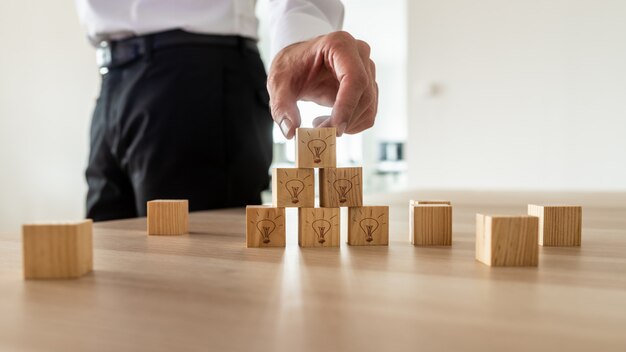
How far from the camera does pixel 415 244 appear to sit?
0.74m

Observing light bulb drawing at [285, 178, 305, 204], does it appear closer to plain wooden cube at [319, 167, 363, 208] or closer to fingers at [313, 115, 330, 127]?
plain wooden cube at [319, 167, 363, 208]

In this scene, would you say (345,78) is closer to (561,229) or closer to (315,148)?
(315,148)

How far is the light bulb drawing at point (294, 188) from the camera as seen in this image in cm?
75

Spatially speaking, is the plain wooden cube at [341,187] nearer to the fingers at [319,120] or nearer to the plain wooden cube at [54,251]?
the fingers at [319,120]

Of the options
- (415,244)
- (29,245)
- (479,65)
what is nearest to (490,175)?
(479,65)

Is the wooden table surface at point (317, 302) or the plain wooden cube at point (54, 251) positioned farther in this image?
the plain wooden cube at point (54, 251)

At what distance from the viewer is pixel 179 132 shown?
1.38m

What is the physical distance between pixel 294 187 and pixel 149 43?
2.59 ft

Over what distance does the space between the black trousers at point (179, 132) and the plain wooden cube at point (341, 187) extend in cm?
70

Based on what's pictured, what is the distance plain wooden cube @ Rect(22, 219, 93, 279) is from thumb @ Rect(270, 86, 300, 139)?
1.33 feet

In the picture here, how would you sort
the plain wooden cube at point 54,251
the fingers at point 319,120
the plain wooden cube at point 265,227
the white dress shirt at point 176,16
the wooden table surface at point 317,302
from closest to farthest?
the wooden table surface at point 317,302 → the plain wooden cube at point 54,251 → the plain wooden cube at point 265,227 → the fingers at point 319,120 → the white dress shirt at point 176,16

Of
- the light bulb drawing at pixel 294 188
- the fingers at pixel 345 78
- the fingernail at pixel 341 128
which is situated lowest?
the light bulb drawing at pixel 294 188

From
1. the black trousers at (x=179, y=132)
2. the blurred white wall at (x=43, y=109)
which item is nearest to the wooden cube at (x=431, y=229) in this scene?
the black trousers at (x=179, y=132)

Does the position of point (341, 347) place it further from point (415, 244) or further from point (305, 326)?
point (415, 244)
